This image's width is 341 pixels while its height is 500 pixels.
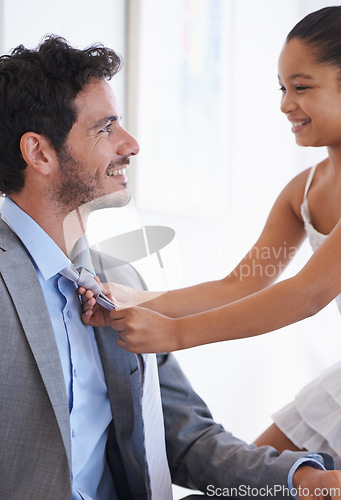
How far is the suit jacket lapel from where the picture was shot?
99 centimetres

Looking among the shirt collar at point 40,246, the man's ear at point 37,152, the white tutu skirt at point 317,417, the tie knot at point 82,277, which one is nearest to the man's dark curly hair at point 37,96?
the man's ear at point 37,152

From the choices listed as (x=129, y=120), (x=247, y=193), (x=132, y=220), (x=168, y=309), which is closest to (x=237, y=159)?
(x=247, y=193)

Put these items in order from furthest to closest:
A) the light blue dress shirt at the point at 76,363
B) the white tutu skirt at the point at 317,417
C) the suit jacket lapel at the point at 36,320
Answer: the white tutu skirt at the point at 317,417
the light blue dress shirt at the point at 76,363
the suit jacket lapel at the point at 36,320

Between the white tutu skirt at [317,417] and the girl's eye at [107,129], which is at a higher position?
the girl's eye at [107,129]

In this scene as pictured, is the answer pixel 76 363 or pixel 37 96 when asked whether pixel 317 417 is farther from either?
pixel 37 96

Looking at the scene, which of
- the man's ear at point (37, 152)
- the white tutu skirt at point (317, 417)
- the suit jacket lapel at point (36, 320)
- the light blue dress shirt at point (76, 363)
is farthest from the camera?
the white tutu skirt at point (317, 417)

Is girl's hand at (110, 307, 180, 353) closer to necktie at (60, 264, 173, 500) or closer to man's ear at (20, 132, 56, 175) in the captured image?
necktie at (60, 264, 173, 500)

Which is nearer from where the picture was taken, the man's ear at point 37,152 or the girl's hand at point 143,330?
the girl's hand at point 143,330

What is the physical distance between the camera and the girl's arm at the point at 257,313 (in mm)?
1061

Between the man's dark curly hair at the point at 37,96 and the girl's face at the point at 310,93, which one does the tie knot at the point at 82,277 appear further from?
the girl's face at the point at 310,93

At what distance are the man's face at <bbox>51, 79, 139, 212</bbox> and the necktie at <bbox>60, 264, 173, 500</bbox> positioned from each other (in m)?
0.16

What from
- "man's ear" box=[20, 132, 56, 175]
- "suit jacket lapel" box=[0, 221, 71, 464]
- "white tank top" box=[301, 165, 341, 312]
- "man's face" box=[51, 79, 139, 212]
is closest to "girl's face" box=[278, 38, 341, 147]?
"white tank top" box=[301, 165, 341, 312]

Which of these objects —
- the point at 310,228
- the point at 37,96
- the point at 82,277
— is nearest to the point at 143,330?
the point at 82,277

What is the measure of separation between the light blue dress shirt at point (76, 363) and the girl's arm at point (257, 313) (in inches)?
4.1
